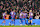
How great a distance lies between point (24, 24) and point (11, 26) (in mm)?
398

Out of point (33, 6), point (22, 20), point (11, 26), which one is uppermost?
point (33, 6)

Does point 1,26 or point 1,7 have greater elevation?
point 1,7

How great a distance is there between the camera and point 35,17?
2.49m

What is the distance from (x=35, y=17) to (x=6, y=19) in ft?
2.92

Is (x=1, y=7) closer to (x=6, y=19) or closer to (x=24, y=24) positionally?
(x=6, y=19)

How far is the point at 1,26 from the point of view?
2.46m

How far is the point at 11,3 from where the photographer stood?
2553mm

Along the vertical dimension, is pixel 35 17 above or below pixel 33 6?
below

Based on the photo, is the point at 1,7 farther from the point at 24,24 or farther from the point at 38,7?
the point at 38,7

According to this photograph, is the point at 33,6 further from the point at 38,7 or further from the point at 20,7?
the point at 20,7

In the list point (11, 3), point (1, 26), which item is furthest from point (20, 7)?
point (1, 26)

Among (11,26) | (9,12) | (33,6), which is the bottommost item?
(11,26)

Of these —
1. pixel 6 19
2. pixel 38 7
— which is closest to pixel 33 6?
pixel 38 7

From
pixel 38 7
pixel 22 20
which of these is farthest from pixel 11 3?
pixel 38 7
